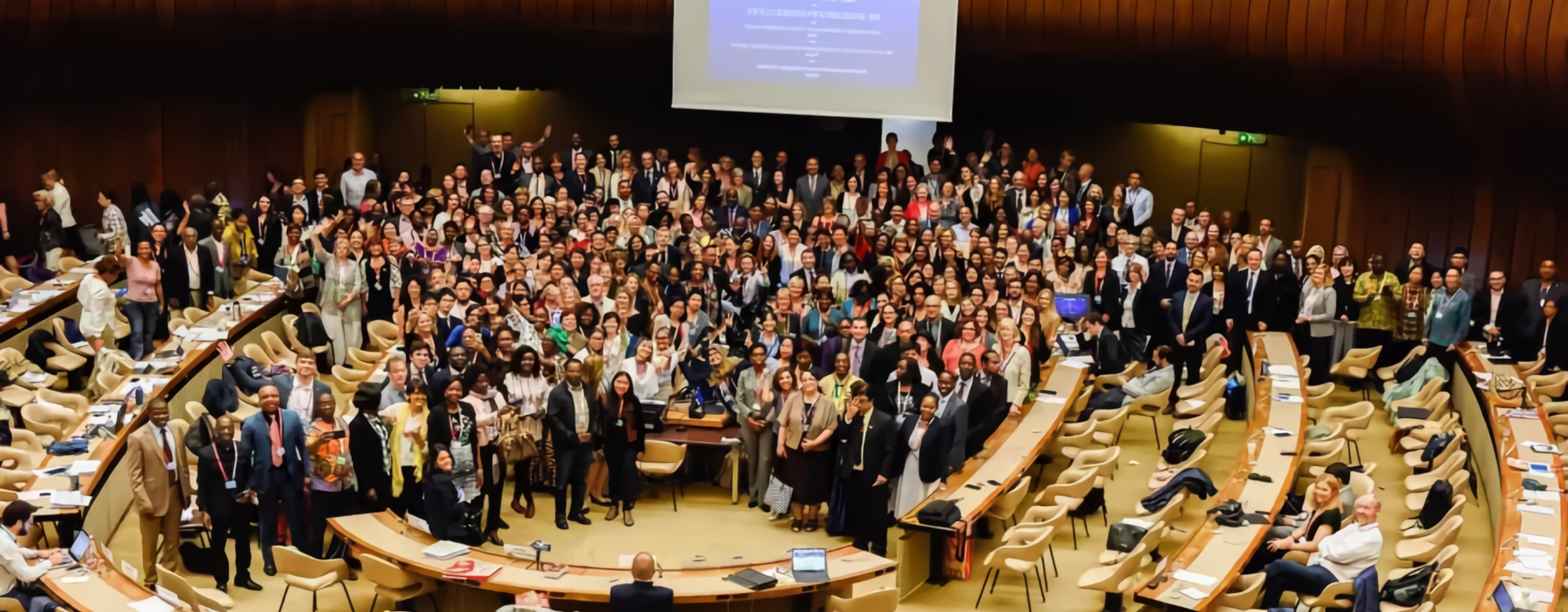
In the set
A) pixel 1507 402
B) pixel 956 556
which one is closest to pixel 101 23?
pixel 956 556

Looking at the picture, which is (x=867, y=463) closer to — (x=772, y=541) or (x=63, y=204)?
(x=772, y=541)

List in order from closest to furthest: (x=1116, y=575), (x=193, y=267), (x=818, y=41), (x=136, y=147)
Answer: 1. (x=1116, y=575)
2. (x=193, y=267)
3. (x=818, y=41)
4. (x=136, y=147)

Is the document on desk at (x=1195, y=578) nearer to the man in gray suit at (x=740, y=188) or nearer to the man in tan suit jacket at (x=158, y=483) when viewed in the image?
the man in tan suit jacket at (x=158, y=483)

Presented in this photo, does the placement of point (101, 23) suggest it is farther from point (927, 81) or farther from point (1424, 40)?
point (1424, 40)

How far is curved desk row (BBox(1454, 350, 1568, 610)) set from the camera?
29.0ft

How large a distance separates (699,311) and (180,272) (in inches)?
198

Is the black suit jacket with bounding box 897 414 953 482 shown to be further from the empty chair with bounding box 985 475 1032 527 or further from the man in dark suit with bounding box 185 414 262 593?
the man in dark suit with bounding box 185 414 262 593

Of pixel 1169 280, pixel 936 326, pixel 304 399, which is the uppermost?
pixel 1169 280

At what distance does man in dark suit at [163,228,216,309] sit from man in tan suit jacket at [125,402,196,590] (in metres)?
4.49

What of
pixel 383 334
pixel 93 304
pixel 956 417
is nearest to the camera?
pixel 956 417

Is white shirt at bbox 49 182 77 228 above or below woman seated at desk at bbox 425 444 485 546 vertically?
above

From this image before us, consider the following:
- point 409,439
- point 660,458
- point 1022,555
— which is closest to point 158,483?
point 409,439

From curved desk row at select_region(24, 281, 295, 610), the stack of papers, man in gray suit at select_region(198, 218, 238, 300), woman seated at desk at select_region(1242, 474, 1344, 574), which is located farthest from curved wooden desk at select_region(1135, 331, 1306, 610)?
man in gray suit at select_region(198, 218, 238, 300)

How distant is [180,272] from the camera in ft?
45.3
